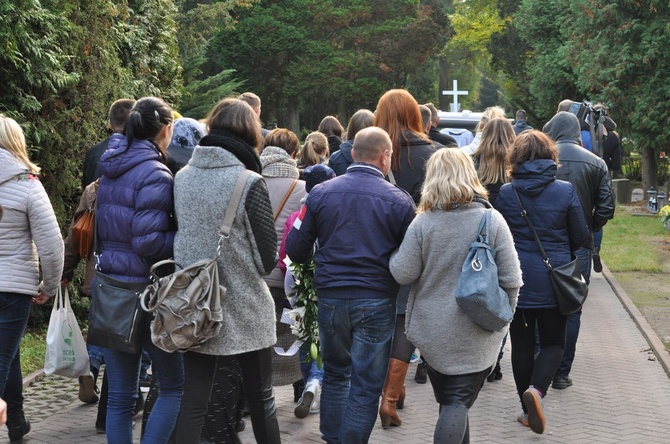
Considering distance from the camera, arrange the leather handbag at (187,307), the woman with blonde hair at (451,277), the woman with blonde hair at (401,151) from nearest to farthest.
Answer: the leather handbag at (187,307), the woman with blonde hair at (451,277), the woman with blonde hair at (401,151)

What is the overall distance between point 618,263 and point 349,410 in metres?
11.0

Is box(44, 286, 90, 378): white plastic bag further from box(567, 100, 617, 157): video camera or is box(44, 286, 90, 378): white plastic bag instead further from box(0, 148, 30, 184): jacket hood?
box(567, 100, 617, 157): video camera

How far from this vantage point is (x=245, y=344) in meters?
4.82

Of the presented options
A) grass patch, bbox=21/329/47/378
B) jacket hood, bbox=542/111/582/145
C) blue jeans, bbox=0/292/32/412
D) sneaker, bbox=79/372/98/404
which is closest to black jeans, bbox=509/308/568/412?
jacket hood, bbox=542/111/582/145

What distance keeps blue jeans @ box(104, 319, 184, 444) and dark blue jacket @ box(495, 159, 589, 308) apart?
2.47 meters

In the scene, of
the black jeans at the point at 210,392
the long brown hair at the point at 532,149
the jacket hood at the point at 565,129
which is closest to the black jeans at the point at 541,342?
the long brown hair at the point at 532,149

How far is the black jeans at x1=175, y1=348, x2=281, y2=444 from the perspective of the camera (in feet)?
15.8

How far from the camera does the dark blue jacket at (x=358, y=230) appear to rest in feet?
16.9

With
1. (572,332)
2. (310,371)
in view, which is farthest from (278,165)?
(572,332)

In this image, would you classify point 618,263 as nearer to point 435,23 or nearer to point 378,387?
point 378,387

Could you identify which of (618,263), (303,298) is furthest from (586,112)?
(303,298)

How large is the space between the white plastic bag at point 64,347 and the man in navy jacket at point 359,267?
1.72m

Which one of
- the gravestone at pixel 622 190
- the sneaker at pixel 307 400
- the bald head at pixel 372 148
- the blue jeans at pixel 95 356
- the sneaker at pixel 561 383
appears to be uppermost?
the bald head at pixel 372 148

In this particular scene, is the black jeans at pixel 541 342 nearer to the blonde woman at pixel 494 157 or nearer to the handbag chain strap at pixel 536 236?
the handbag chain strap at pixel 536 236
